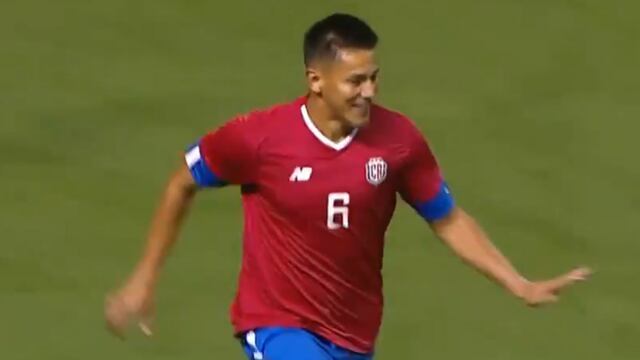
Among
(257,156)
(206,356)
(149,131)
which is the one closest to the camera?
(257,156)

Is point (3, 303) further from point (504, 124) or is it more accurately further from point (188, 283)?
point (504, 124)

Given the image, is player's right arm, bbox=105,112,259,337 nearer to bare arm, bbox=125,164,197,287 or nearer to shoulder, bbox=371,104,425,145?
bare arm, bbox=125,164,197,287

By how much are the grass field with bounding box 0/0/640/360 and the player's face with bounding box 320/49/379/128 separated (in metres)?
2.72

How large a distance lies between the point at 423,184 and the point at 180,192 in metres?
0.88

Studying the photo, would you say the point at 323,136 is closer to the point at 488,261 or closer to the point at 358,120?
the point at 358,120

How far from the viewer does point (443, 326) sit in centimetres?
993

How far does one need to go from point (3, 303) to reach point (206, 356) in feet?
3.61

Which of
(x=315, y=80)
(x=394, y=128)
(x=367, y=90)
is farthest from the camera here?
(x=394, y=128)

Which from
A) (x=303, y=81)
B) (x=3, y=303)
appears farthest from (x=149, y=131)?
(x=3, y=303)

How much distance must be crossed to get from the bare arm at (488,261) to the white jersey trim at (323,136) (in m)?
0.54

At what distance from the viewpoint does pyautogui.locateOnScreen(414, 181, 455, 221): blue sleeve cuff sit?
24.8ft

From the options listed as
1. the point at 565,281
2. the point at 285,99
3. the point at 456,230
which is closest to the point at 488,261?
the point at 456,230

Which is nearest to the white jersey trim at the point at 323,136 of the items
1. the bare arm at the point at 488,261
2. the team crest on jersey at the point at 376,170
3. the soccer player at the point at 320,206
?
the soccer player at the point at 320,206

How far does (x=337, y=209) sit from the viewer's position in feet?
24.2
